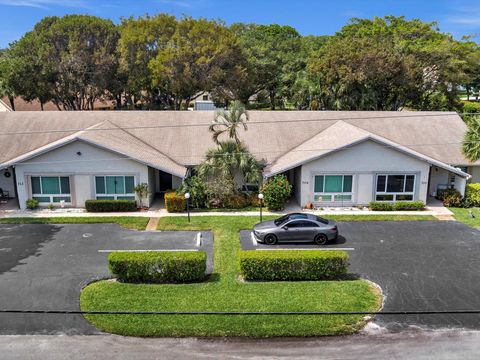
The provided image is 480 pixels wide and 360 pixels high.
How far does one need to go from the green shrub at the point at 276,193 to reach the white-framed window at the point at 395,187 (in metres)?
6.02

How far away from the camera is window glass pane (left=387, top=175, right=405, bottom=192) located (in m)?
27.8

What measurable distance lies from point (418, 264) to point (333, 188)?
9703 mm

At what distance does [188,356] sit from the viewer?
12.8 metres

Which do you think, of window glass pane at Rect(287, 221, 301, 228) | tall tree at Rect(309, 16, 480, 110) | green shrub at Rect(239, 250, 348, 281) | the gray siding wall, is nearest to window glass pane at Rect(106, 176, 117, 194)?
the gray siding wall

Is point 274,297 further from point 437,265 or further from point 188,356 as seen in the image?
point 437,265

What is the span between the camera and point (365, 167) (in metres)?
27.5

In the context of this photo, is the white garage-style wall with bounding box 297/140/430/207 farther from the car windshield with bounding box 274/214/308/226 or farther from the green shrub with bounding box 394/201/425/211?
the car windshield with bounding box 274/214/308/226

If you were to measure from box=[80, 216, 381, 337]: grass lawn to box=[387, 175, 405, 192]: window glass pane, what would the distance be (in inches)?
484

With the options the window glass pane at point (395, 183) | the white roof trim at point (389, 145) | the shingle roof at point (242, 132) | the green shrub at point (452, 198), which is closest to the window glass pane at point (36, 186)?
the shingle roof at point (242, 132)

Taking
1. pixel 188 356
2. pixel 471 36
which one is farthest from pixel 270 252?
pixel 471 36

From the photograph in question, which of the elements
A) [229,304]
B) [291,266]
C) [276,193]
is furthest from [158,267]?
[276,193]

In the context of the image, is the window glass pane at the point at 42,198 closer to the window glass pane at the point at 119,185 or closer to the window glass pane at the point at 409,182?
the window glass pane at the point at 119,185

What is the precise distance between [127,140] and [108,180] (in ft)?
12.3

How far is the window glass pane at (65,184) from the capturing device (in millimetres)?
27391
